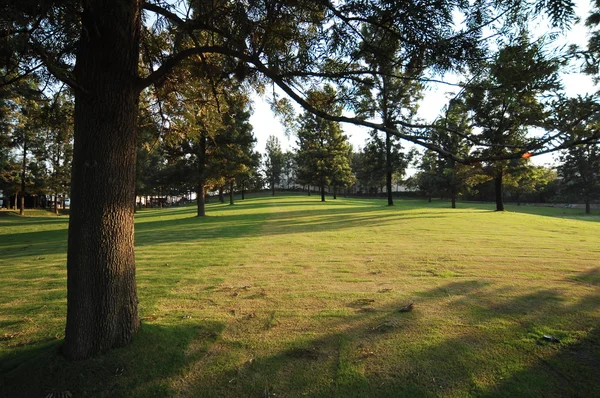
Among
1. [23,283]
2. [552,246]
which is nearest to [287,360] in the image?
[23,283]

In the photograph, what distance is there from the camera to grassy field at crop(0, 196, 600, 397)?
2.87 meters

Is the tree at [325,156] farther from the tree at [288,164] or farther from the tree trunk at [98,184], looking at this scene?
the tree trunk at [98,184]

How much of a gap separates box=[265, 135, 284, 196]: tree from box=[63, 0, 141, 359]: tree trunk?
6974cm

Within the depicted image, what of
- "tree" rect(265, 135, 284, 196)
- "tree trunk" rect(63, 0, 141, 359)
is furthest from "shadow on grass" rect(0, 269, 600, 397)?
"tree" rect(265, 135, 284, 196)

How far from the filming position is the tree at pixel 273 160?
237ft

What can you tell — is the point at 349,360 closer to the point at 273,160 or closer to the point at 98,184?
the point at 98,184

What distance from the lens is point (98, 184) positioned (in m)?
3.07

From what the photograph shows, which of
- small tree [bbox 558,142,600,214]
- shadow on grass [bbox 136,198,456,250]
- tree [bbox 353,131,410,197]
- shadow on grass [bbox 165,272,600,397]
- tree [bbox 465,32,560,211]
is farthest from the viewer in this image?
small tree [bbox 558,142,600,214]

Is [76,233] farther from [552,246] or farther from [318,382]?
[552,246]

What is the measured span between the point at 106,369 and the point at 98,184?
1.68 meters

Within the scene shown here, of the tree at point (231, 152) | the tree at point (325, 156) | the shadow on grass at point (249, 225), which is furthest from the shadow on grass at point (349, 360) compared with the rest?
the tree at point (325, 156)

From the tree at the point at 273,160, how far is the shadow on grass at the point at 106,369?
69.8 metres

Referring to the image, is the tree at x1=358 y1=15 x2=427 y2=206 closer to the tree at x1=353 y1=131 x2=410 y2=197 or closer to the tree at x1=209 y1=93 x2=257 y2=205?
the tree at x1=209 y1=93 x2=257 y2=205

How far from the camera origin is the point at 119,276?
320 cm
